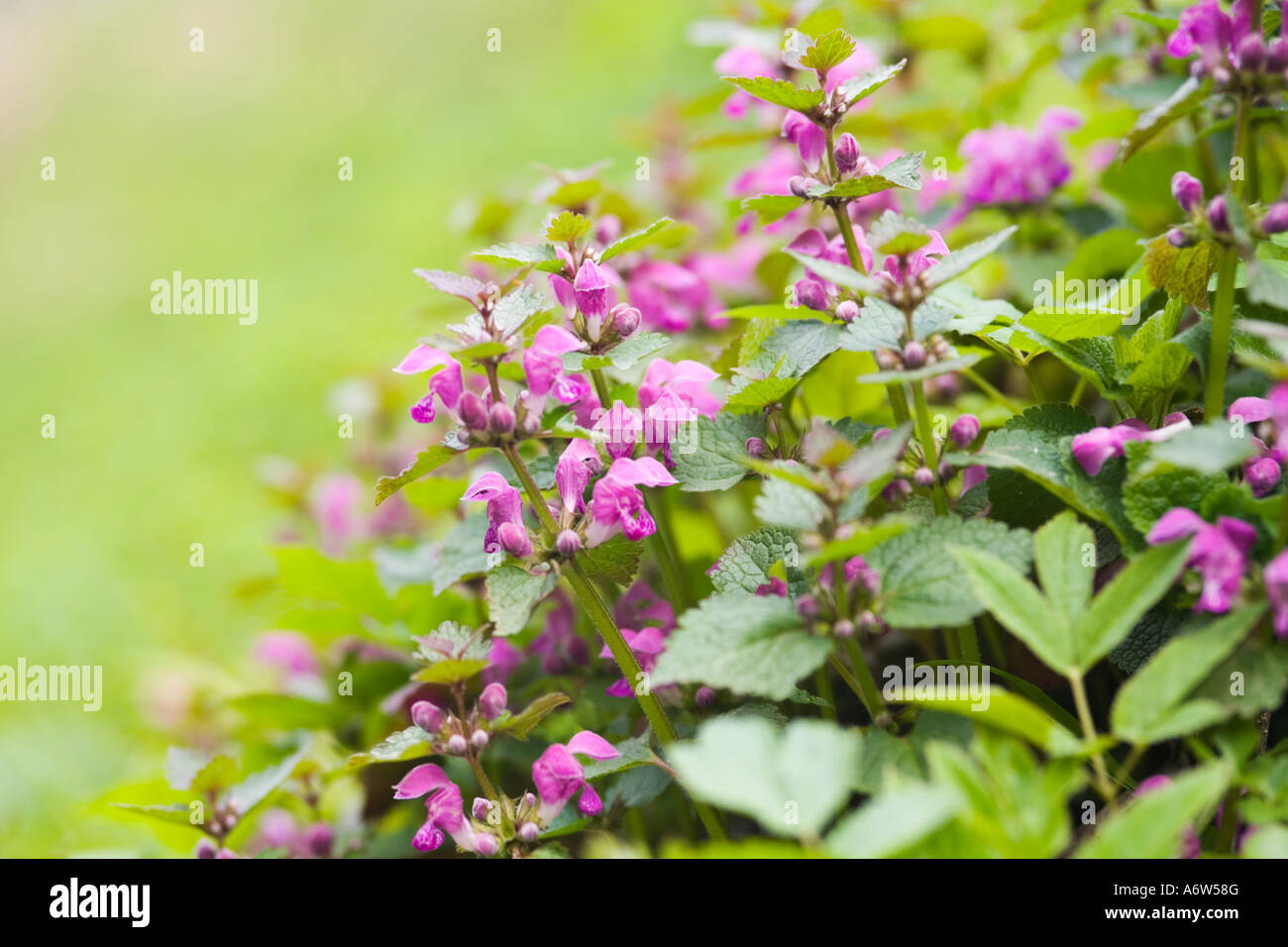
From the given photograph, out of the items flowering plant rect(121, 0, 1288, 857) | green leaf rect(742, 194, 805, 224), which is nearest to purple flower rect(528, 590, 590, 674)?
flowering plant rect(121, 0, 1288, 857)

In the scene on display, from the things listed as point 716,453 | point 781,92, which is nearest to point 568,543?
point 716,453

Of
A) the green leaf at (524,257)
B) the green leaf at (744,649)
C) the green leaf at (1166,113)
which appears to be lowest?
the green leaf at (744,649)

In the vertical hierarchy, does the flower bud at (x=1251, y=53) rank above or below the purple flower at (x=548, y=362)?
above

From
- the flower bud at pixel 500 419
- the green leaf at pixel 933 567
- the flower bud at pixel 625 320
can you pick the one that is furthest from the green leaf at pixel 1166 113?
the flower bud at pixel 500 419

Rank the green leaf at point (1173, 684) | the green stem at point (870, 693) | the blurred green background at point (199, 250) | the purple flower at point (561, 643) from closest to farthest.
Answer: the green leaf at point (1173, 684) → the green stem at point (870, 693) → the purple flower at point (561, 643) → the blurred green background at point (199, 250)

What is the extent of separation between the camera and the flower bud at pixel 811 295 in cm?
79

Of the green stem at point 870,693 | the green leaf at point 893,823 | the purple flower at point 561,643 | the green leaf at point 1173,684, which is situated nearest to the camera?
the green leaf at point 893,823

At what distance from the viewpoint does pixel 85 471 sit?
2787 millimetres

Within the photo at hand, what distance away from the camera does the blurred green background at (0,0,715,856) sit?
7.13 feet

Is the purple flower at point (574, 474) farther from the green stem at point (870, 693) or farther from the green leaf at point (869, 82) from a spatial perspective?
the green leaf at point (869, 82)

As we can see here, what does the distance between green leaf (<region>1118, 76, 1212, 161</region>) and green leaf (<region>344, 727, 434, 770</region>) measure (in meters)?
0.62
